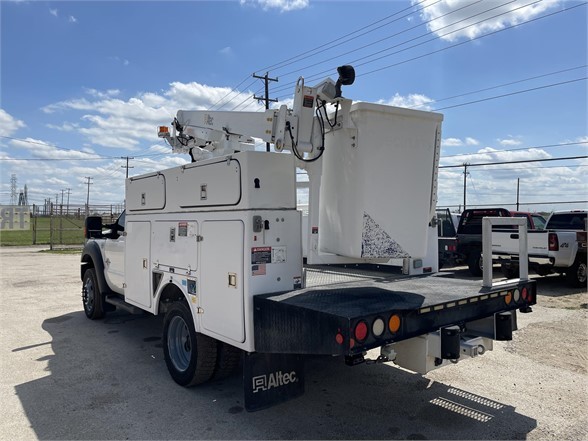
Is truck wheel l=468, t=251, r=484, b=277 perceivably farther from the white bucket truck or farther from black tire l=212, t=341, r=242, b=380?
black tire l=212, t=341, r=242, b=380

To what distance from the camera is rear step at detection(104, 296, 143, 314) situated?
602 cm

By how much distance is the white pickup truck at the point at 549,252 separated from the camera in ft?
35.0

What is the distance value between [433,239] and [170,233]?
2874 millimetres

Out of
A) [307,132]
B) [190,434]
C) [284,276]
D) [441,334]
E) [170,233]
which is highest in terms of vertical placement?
[307,132]

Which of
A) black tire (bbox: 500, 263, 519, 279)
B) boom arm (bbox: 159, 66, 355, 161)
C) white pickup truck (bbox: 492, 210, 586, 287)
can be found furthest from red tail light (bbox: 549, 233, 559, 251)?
boom arm (bbox: 159, 66, 355, 161)

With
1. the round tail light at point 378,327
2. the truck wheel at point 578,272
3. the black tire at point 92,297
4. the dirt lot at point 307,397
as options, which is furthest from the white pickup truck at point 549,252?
the black tire at point 92,297

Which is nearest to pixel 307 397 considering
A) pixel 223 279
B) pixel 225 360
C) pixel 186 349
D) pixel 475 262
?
pixel 225 360

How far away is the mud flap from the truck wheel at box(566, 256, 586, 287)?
10.1 meters

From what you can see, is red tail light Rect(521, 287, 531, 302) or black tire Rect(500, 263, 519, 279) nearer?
red tail light Rect(521, 287, 531, 302)

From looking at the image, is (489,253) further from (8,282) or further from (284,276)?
(8,282)

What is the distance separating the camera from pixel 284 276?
3.84 metres

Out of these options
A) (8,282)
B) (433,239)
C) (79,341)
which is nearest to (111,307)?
(79,341)

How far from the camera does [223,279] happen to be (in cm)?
386

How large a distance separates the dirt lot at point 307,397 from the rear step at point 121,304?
0.51 metres
